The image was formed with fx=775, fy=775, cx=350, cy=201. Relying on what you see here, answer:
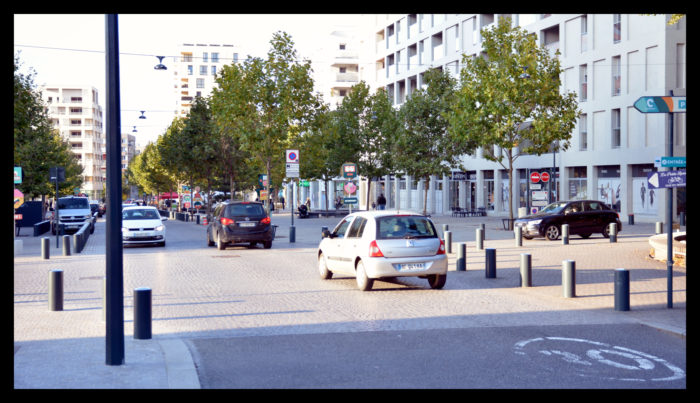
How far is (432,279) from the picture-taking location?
14422 millimetres

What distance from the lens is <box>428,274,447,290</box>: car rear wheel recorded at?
46.9 ft

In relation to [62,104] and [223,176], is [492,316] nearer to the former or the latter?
[223,176]

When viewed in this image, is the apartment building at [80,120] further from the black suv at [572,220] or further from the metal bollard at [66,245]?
the black suv at [572,220]

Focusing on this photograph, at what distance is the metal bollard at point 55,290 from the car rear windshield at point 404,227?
5.42 meters

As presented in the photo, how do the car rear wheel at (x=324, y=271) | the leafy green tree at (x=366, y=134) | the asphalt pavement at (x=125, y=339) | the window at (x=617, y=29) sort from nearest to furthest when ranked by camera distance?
the asphalt pavement at (x=125, y=339) → the car rear wheel at (x=324, y=271) → the window at (x=617, y=29) → the leafy green tree at (x=366, y=134)

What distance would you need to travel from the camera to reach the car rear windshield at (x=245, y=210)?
2535 centimetres

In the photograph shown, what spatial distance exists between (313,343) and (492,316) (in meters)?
3.31

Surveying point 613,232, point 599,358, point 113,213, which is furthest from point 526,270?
point 613,232

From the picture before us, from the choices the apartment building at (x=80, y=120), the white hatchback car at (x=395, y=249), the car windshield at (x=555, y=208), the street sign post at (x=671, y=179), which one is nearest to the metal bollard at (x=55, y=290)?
the white hatchback car at (x=395, y=249)

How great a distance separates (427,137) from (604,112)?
10.6 metres

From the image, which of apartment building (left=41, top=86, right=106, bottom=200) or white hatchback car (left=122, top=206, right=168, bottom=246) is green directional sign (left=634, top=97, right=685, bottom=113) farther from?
apartment building (left=41, top=86, right=106, bottom=200)

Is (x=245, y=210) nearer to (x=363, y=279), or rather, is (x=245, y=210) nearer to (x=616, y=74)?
(x=363, y=279)

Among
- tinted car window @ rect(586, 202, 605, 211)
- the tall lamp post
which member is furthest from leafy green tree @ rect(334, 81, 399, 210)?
the tall lamp post

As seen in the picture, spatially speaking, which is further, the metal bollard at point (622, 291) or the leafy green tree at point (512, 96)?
the leafy green tree at point (512, 96)
